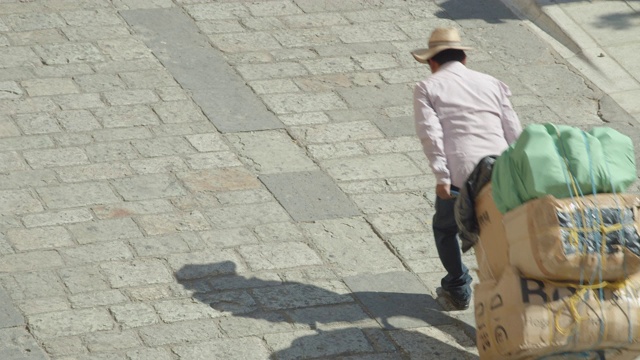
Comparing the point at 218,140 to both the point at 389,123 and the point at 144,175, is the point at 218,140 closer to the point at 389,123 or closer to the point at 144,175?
the point at 144,175

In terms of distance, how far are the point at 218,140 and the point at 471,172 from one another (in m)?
3.08

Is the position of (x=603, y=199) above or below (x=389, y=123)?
above

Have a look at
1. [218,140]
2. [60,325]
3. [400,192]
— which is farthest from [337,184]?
[60,325]

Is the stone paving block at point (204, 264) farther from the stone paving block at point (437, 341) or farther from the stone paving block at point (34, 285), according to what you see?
the stone paving block at point (437, 341)

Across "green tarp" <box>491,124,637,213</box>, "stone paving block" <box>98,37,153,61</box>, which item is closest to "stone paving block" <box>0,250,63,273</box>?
"green tarp" <box>491,124,637,213</box>

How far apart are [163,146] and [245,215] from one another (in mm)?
1220

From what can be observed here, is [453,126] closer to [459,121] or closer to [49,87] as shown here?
[459,121]

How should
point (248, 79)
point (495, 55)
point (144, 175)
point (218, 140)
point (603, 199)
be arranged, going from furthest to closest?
point (495, 55) → point (248, 79) → point (218, 140) → point (144, 175) → point (603, 199)

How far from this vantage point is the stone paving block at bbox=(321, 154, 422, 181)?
9.12 metres

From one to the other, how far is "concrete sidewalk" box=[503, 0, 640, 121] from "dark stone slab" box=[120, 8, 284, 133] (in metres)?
3.34

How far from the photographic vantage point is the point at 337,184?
8.98m

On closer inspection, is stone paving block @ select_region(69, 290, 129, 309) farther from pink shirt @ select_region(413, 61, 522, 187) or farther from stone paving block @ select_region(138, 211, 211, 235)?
pink shirt @ select_region(413, 61, 522, 187)

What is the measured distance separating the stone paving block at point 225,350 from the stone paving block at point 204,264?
2.58ft

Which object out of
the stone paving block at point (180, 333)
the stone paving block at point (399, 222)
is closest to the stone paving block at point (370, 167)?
the stone paving block at point (399, 222)
